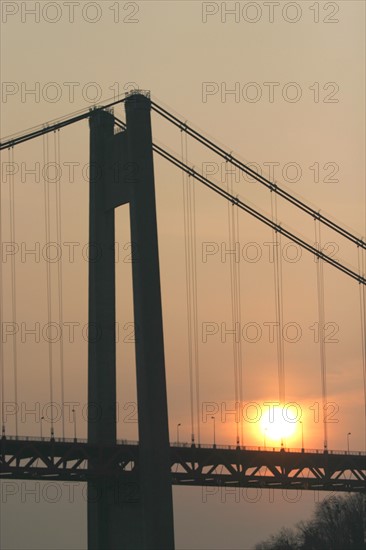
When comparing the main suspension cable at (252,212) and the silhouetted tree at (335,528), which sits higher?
the main suspension cable at (252,212)

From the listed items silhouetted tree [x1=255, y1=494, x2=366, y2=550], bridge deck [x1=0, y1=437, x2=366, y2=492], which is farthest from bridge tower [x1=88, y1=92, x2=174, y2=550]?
silhouetted tree [x1=255, y1=494, x2=366, y2=550]

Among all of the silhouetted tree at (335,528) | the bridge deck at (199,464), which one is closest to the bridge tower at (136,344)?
the bridge deck at (199,464)

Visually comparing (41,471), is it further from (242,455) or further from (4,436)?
(242,455)

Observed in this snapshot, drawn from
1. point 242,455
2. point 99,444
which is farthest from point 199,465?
point 99,444

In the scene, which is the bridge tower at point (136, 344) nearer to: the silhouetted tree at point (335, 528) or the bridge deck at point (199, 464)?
the bridge deck at point (199, 464)

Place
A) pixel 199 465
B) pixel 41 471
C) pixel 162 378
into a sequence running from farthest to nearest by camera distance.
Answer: pixel 199 465, pixel 41 471, pixel 162 378
